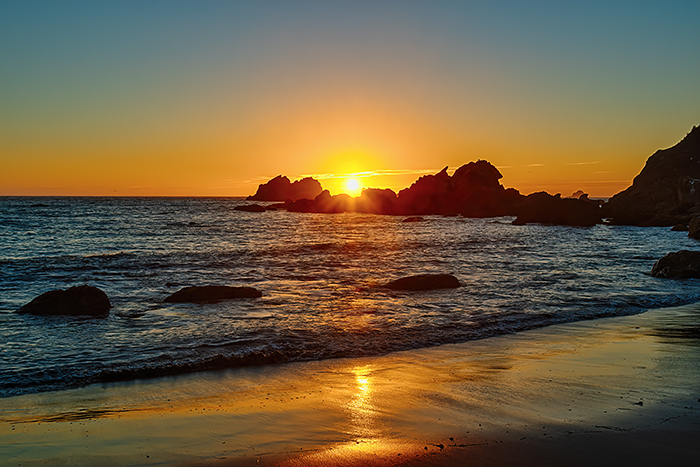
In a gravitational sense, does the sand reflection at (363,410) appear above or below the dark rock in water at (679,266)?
below

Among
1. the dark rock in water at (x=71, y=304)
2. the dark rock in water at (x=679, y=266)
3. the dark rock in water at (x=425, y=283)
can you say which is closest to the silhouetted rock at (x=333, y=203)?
the dark rock in water at (x=679, y=266)

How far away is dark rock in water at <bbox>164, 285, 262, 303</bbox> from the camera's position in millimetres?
14451

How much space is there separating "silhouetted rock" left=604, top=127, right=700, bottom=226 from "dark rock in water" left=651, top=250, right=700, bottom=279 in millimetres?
35942

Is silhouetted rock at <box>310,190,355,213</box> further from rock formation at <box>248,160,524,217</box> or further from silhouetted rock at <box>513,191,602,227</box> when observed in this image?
silhouetted rock at <box>513,191,602,227</box>

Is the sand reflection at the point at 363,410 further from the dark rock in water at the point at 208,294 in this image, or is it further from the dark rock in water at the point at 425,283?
the dark rock in water at the point at 425,283

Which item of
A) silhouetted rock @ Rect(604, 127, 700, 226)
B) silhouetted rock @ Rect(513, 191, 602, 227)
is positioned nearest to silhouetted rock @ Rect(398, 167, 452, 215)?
silhouetted rock @ Rect(513, 191, 602, 227)

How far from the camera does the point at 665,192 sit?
2810 inches

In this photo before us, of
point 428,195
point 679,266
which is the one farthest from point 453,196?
point 679,266

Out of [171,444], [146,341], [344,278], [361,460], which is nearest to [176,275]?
[344,278]

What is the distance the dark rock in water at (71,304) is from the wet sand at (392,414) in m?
5.94

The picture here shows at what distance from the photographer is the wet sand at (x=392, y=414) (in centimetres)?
473

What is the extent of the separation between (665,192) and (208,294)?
77344 mm

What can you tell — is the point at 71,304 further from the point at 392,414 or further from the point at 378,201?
the point at 378,201

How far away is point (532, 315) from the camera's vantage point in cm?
1303
